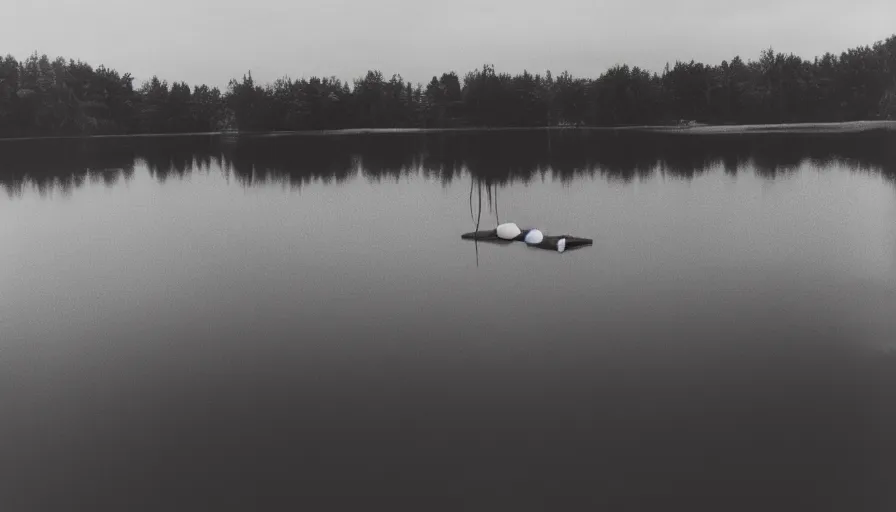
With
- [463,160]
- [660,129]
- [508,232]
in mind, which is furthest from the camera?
[660,129]

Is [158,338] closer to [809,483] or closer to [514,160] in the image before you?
[809,483]

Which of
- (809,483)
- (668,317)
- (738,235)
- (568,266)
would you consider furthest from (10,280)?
(738,235)

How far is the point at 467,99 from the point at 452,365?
14737 centimetres

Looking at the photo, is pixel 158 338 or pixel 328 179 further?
pixel 328 179

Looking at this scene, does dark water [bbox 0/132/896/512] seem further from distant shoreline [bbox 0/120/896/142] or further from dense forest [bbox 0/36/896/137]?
dense forest [bbox 0/36/896/137]

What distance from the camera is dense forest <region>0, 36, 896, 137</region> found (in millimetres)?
139500

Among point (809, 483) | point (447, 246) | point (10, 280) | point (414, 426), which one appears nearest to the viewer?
point (809, 483)

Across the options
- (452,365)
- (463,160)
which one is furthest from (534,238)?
(463,160)

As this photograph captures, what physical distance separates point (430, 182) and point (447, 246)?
1127 inches

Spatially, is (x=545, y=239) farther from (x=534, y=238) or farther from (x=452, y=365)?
(x=452, y=365)

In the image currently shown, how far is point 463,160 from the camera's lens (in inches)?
3265

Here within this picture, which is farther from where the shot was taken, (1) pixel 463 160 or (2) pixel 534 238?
(1) pixel 463 160

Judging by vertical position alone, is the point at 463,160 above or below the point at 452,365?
above

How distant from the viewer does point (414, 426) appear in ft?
47.2
